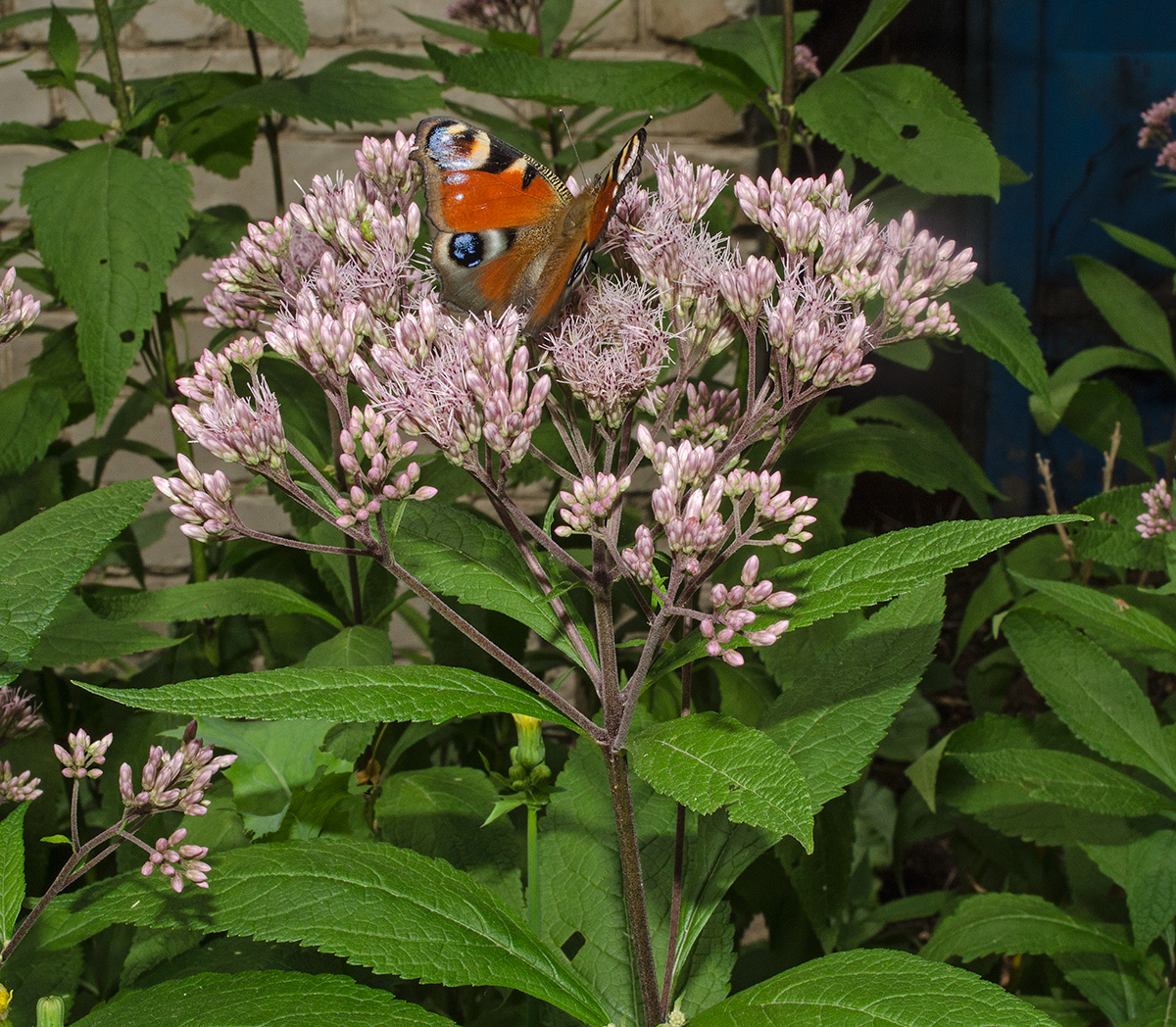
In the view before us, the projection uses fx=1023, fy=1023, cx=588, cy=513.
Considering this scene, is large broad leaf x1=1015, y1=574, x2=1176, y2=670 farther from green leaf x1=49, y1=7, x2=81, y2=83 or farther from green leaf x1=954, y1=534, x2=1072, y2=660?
green leaf x1=49, y1=7, x2=81, y2=83

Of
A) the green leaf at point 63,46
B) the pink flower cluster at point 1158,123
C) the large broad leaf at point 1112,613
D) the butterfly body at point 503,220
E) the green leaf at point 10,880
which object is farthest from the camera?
the pink flower cluster at point 1158,123

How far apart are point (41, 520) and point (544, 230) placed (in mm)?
652

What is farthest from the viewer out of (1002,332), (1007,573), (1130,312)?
(1130,312)

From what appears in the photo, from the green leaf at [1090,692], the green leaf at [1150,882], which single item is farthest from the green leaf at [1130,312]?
the green leaf at [1150,882]

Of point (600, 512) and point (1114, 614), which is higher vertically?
point (600, 512)

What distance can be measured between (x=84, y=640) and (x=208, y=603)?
0.17 metres

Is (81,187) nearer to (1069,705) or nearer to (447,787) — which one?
(447,787)

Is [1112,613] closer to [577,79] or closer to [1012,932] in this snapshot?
[1012,932]

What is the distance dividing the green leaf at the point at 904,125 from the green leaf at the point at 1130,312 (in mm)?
786

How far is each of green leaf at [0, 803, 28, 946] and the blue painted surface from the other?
2.85m

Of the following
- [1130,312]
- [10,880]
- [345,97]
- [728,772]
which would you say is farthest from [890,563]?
[1130,312]

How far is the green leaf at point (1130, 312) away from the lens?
211 cm

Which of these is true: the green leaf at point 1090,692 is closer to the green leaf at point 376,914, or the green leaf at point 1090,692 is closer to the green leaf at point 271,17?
the green leaf at point 376,914

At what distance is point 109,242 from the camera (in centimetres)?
146
